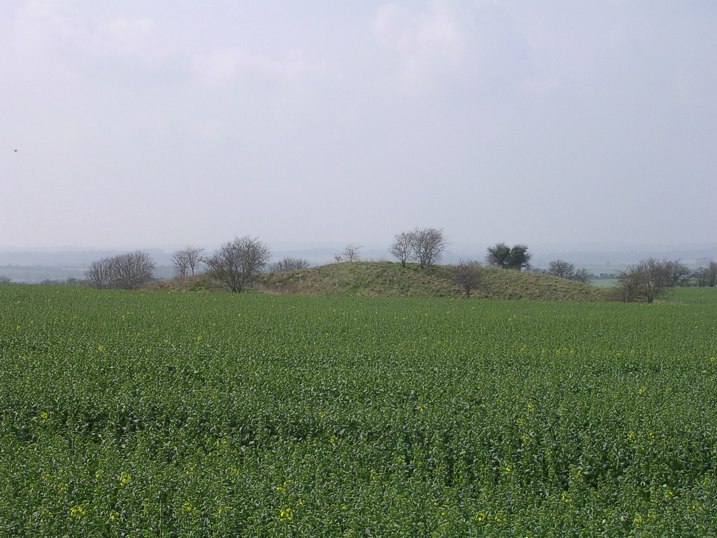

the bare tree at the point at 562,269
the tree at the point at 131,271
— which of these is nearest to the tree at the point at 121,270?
the tree at the point at 131,271

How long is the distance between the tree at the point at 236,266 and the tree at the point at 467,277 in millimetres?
18369

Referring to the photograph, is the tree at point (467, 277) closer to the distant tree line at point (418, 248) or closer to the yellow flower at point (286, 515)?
the distant tree line at point (418, 248)

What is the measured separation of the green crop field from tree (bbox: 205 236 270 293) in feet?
111

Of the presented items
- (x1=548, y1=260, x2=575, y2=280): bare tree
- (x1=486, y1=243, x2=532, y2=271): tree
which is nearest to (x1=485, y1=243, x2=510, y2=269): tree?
(x1=486, y1=243, x2=532, y2=271): tree

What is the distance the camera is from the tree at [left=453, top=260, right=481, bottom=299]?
2210 inches

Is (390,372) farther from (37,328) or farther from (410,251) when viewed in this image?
(410,251)

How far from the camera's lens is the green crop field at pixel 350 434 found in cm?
757

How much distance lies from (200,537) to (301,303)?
26572mm

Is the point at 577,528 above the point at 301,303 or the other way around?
the other way around

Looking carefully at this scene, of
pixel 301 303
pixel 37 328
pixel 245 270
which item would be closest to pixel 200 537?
pixel 37 328

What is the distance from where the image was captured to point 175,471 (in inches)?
360

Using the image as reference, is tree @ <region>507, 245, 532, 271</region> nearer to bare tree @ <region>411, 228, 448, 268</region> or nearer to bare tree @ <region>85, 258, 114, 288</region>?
bare tree @ <region>411, 228, 448, 268</region>

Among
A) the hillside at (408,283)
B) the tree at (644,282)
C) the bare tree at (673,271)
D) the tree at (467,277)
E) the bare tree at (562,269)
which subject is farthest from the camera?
the bare tree at (562,269)

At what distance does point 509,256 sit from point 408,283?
1317 inches
